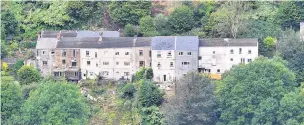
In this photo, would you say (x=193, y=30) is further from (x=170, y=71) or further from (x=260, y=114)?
(x=260, y=114)

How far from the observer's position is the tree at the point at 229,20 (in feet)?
241

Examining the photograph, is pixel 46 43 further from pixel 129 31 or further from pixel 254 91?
pixel 254 91

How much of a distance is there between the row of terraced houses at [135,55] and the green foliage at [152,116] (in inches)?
196

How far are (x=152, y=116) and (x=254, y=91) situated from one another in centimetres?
721

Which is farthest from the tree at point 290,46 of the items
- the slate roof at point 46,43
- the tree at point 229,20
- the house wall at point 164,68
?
the slate roof at point 46,43

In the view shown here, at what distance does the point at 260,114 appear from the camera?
63.3 meters

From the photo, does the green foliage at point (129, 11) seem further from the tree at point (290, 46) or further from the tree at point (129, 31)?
the tree at point (290, 46)

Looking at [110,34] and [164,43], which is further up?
[110,34]

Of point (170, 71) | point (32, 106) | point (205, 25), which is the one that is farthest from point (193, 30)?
point (32, 106)

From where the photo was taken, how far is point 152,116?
65625 mm

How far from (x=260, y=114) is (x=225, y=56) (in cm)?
855

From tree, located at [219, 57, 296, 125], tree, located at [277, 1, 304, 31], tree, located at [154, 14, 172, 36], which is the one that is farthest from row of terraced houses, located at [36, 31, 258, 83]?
tree, located at [277, 1, 304, 31]

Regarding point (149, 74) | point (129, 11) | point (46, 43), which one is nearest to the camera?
point (149, 74)

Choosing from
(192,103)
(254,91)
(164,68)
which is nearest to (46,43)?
(164,68)
